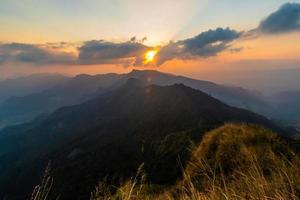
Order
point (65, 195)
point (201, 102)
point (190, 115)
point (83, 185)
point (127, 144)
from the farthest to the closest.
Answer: point (201, 102) < point (190, 115) < point (127, 144) < point (83, 185) < point (65, 195)

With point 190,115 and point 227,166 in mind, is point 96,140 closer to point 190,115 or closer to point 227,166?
point 190,115

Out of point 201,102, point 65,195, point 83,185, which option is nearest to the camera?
point 65,195

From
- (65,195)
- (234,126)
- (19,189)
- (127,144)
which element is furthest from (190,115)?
(234,126)

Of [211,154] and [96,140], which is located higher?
[211,154]

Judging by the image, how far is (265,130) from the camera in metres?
15.4

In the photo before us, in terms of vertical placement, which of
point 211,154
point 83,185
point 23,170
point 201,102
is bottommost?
point 23,170

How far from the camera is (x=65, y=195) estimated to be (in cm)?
7550

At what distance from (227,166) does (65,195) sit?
67.8 meters

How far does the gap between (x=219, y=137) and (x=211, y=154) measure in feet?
4.07

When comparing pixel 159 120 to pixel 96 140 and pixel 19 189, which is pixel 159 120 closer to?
pixel 96 140

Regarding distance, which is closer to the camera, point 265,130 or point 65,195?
point 265,130

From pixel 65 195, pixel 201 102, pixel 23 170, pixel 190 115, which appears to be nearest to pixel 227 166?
pixel 65 195

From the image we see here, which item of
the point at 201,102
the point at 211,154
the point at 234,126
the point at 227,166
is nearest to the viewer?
the point at 227,166

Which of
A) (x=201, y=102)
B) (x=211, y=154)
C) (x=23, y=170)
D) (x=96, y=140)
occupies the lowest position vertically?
(x=23, y=170)
